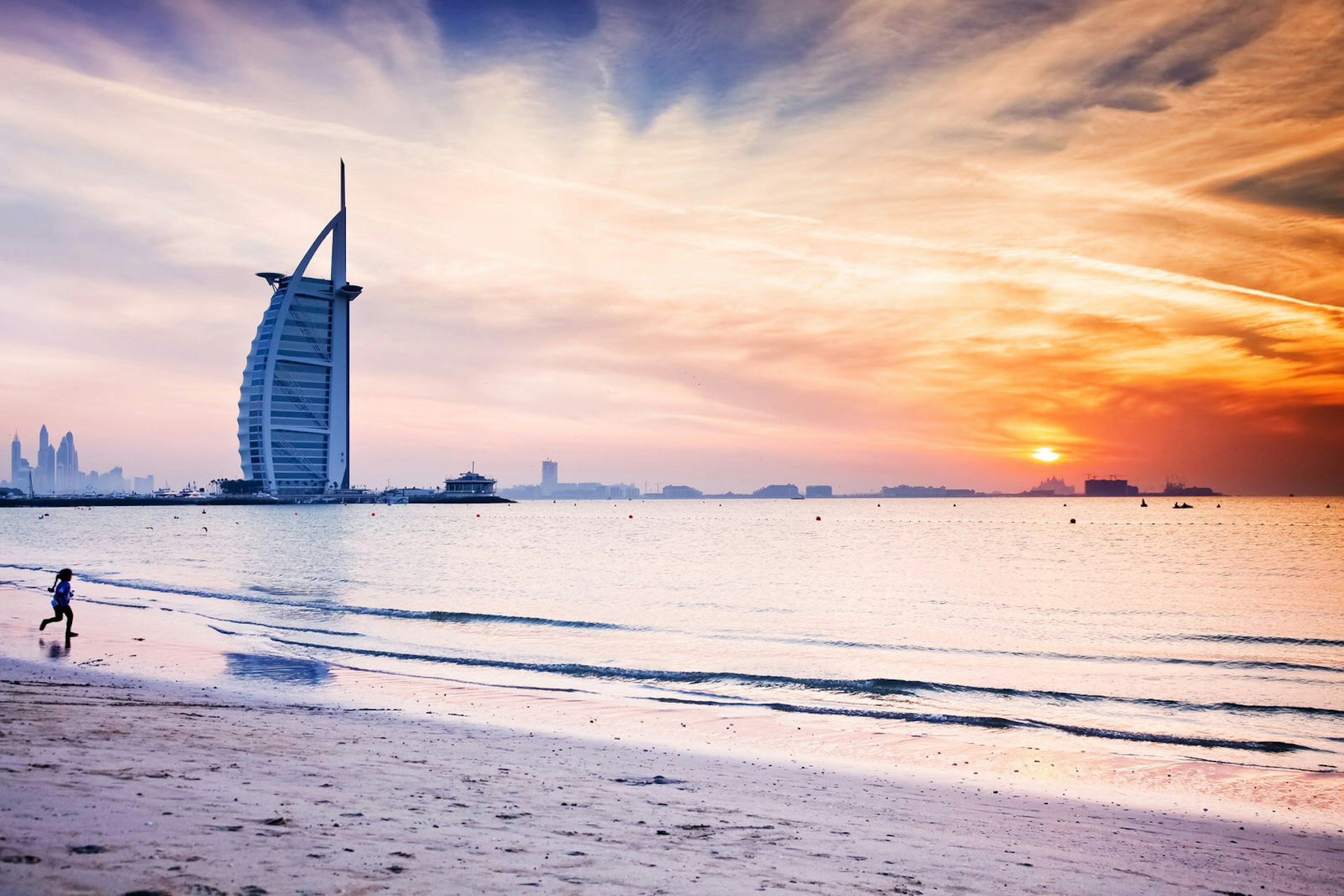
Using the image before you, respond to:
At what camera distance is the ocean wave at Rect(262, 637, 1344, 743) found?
18.4m

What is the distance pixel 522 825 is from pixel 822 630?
2339cm

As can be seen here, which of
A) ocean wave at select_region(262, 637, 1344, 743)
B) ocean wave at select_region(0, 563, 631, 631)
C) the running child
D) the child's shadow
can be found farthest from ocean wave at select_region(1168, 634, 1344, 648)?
the running child

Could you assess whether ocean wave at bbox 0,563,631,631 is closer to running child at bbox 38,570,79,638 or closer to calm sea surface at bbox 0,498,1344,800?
calm sea surface at bbox 0,498,1344,800

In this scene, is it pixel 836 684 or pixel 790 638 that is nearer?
pixel 836 684

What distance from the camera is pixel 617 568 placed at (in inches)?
2285

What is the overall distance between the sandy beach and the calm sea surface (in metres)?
4.94

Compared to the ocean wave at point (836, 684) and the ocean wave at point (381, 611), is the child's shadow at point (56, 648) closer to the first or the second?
the ocean wave at point (836, 684)

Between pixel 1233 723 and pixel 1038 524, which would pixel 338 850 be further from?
pixel 1038 524

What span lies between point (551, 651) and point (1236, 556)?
6902 cm

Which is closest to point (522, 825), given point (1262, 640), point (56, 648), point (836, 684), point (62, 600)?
point (836, 684)

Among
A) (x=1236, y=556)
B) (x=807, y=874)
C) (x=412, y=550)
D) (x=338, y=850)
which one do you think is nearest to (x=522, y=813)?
(x=338, y=850)

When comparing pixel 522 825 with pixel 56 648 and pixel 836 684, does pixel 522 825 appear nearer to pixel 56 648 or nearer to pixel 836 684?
pixel 836 684

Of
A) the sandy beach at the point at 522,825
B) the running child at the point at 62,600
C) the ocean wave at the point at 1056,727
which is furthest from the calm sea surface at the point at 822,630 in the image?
the sandy beach at the point at 522,825

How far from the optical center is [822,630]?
30266 millimetres
